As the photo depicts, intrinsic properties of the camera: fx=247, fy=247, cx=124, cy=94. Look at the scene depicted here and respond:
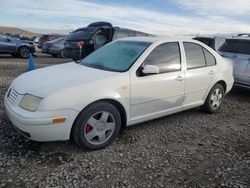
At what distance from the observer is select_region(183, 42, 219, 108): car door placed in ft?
14.7

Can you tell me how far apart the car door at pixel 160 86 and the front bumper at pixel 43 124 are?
104 cm

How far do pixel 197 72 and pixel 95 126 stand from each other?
7.39ft

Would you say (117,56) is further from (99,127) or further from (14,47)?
(14,47)

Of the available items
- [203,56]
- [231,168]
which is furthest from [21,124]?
→ [203,56]

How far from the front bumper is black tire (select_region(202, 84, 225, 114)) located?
9.82 ft

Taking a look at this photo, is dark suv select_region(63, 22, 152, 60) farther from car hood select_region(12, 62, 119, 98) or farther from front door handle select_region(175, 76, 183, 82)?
front door handle select_region(175, 76, 183, 82)

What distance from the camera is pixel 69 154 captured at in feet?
11.1

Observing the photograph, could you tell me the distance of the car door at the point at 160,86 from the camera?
3.75 metres

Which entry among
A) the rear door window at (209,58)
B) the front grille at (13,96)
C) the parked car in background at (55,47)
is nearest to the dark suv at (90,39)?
the parked car in background at (55,47)

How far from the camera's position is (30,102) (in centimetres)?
312

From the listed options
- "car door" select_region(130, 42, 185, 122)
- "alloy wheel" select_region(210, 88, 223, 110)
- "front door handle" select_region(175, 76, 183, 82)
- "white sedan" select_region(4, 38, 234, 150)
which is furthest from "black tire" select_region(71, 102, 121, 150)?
"alloy wheel" select_region(210, 88, 223, 110)

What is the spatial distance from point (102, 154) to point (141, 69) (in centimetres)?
138

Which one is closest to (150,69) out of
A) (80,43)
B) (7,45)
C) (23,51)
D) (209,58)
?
(209,58)

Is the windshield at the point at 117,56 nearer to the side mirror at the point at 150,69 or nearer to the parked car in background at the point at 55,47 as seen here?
the side mirror at the point at 150,69
